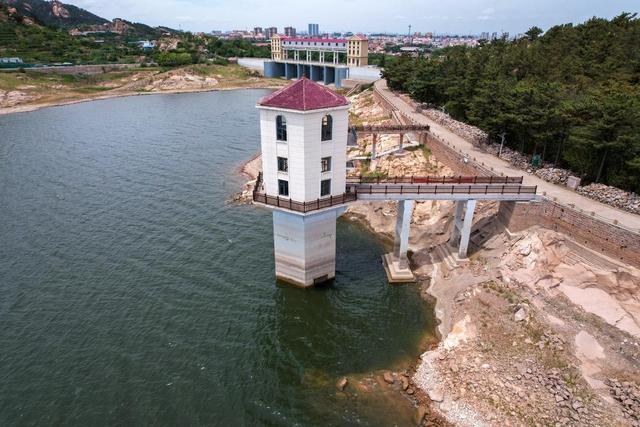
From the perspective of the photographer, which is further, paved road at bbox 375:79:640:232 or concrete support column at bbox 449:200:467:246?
concrete support column at bbox 449:200:467:246

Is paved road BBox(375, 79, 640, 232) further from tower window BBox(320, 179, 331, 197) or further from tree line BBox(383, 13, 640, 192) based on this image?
tower window BBox(320, 179, 331, 197)

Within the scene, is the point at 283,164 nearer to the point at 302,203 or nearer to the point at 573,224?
the point at 302,203

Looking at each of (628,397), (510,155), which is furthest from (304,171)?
(510,155)

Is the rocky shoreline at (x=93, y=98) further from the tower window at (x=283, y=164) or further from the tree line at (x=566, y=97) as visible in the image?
the tower window at (x=283, y=164)

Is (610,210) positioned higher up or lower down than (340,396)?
higher up

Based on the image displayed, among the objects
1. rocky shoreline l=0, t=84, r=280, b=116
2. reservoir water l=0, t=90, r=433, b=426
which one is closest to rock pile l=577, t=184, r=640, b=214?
reservoir water l=0, t=90, r=433, b=426

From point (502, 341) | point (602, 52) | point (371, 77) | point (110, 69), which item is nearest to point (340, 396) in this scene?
point (502, 341)

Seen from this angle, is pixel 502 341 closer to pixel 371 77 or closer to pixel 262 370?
pixel 262 370
